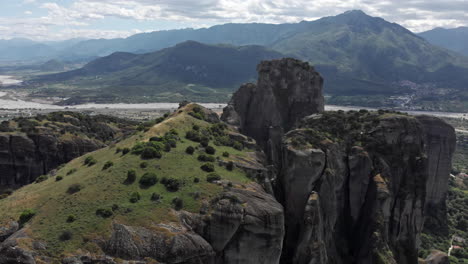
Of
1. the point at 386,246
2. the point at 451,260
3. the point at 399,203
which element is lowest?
the point at 451,260

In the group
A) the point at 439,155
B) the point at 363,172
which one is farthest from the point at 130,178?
the point at 439,155

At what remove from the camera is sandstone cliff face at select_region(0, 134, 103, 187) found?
354 feet

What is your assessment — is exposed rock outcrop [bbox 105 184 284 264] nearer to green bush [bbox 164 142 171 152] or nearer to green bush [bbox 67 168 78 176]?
green bush [bbox 164 142 171 152]

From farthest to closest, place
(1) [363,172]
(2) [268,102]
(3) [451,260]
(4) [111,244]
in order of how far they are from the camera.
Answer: (2) [268,102], (3) [451,260], (1) [363,172], (4) [111,244]

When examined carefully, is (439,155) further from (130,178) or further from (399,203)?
(130,178)

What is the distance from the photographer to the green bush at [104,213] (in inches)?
1991

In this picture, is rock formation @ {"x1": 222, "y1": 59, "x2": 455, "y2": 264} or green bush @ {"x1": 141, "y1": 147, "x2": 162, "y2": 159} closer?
rock formation @ {"x1": 222, "y1": 59, "x2": 455, "y2": 264}

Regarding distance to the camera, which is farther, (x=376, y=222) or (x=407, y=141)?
(x=407, y=141)

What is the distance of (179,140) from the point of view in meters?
78.2

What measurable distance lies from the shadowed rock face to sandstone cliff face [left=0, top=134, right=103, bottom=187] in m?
54.7

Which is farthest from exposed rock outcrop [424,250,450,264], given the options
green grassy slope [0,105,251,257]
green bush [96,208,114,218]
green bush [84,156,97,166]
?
green bush [84,156,97,166]

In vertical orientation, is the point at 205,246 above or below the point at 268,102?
below

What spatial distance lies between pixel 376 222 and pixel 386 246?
14.6 feet

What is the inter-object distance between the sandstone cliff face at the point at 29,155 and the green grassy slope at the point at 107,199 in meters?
43.3
